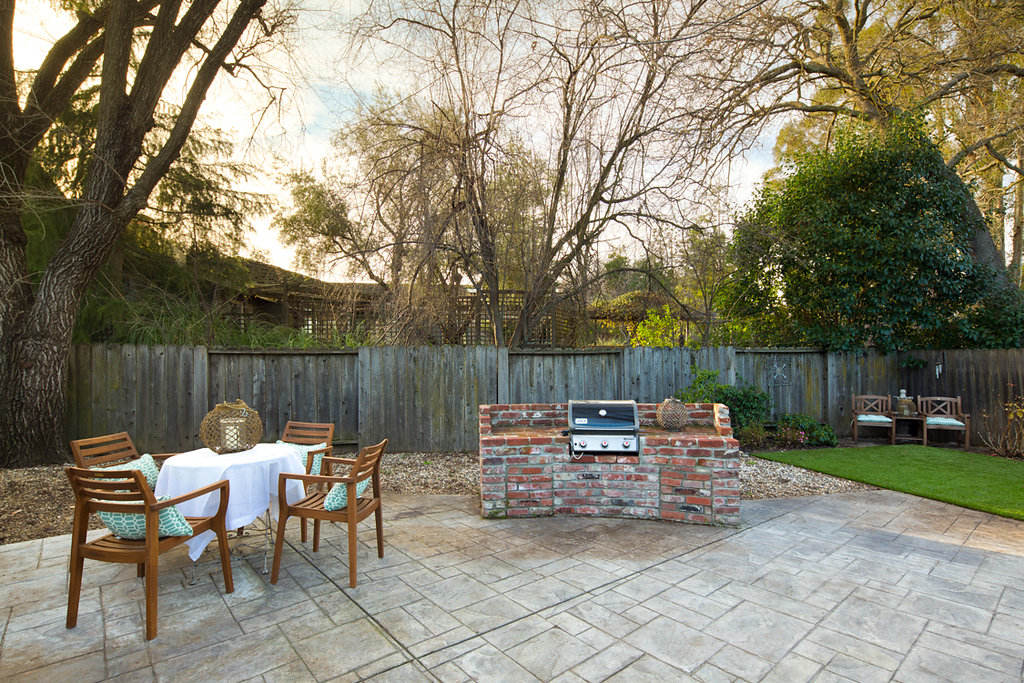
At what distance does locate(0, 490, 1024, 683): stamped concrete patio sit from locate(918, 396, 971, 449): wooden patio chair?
171 inches

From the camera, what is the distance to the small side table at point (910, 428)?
7539 mm

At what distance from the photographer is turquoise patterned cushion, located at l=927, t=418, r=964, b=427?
7.32 metres

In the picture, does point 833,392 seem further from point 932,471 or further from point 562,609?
point 562,609

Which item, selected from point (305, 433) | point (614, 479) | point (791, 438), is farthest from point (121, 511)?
point (791, 438)

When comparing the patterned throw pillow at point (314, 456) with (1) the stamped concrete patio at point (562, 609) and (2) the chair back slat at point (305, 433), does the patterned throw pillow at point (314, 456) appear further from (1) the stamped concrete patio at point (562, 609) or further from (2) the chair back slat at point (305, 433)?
(1) the stamped concrete patio at point (562, 609)

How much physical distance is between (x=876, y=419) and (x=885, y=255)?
8.39 ft

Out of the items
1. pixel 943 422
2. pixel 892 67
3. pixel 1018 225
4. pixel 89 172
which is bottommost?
pixel 943 422

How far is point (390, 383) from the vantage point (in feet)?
22.5

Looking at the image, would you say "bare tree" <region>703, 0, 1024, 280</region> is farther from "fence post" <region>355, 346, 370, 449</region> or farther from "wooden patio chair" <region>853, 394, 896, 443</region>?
"fence post" <region>355, 346, 370, 449</region>

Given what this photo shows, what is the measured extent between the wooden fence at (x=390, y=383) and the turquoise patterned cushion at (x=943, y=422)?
709 mm

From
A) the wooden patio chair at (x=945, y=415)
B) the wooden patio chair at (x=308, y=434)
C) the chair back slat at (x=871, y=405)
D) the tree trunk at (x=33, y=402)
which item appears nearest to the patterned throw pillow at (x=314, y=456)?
the wooden patio chair at (x=308, y=434)

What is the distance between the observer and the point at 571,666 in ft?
7.14

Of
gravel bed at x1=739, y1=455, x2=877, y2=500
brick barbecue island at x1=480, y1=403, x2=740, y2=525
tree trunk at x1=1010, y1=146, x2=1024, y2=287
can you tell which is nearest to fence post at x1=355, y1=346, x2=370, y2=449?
brick barbecue island at x1=480, y1=403, x2=740, y2=525

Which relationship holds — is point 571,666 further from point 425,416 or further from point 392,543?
point 425,416
